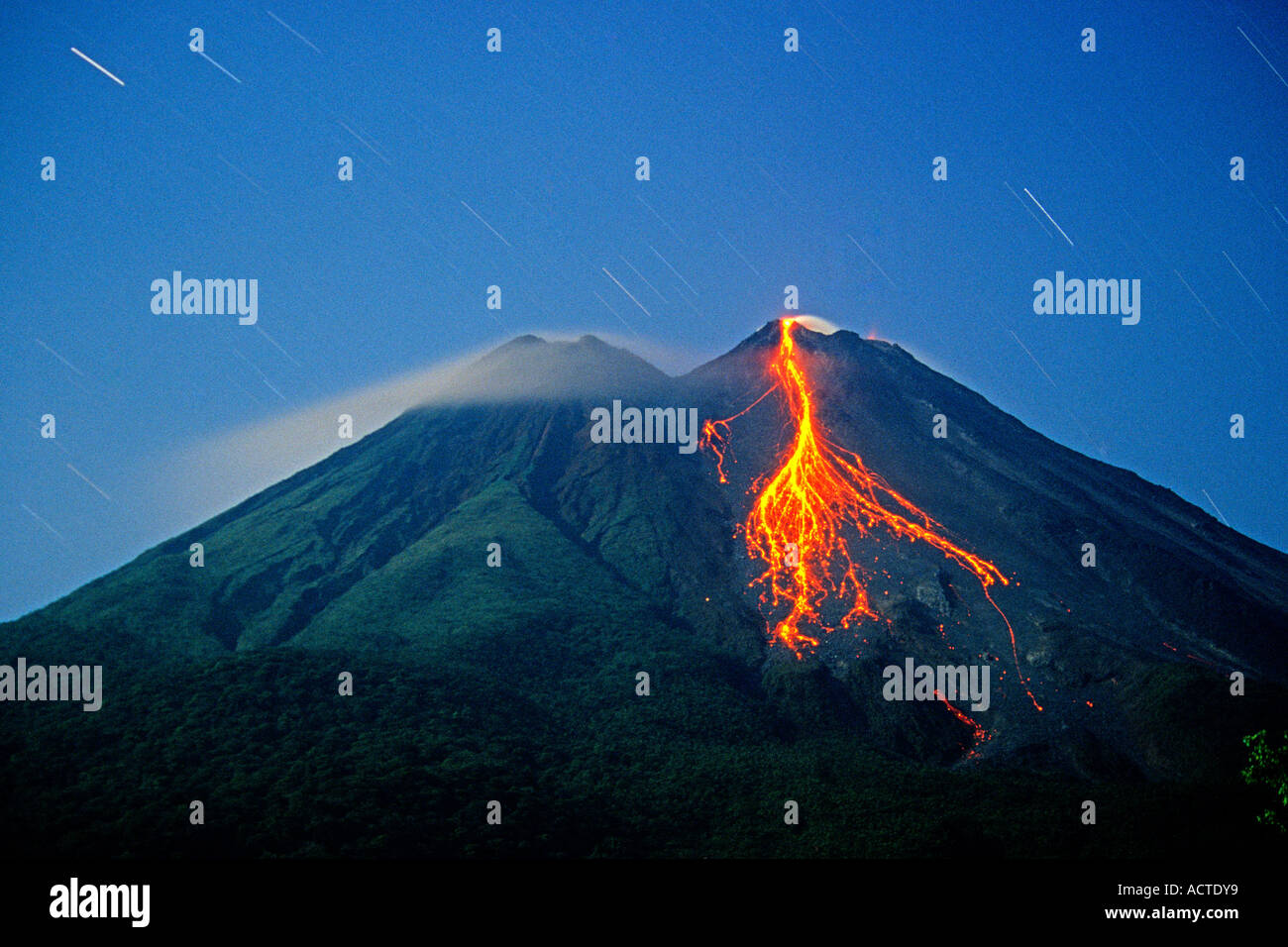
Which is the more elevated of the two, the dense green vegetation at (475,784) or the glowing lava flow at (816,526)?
the glowing lava flow at (816,526)

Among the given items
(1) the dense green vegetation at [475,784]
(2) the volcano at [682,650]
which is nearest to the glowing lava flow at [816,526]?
(2) the volcano at [682,650]

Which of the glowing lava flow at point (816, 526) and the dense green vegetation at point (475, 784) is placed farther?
the glowing lava flow at point (816, 526)

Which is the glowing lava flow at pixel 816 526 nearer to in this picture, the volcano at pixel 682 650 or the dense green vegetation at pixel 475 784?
the volcano at pixel 682 650

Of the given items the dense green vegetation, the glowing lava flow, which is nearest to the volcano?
the dense green vegetation

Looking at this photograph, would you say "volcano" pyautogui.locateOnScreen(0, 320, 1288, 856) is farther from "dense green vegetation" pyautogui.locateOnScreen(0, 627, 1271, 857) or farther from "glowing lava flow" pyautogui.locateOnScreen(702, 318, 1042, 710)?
"glowing lava flow" pyautogui.locateOnScreen(702, 318, 1042, 710)
